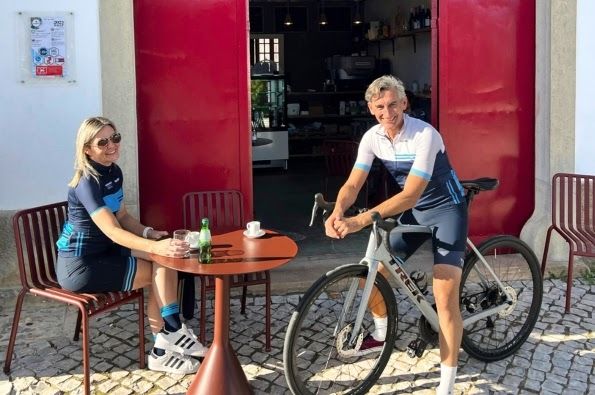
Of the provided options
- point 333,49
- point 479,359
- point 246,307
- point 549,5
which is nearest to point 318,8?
point 333,49

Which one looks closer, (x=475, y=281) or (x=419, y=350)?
(x=419, y=350)

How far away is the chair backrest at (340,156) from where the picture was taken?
752 centimetres

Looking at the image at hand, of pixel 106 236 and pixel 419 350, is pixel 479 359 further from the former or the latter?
pixel 106 236

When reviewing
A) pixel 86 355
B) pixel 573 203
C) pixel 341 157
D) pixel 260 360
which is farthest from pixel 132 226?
pixel 341 157

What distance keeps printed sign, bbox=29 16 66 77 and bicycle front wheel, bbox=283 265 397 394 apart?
2.55 m

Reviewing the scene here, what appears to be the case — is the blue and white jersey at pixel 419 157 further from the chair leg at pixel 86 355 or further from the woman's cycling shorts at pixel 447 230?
the chair leg at pixel 86 355

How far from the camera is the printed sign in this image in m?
4.85

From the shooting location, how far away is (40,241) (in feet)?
12.8

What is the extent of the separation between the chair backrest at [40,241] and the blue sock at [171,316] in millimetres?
613

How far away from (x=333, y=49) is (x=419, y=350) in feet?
36.7

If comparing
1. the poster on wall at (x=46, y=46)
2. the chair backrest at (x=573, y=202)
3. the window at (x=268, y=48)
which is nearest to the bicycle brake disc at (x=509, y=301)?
the chair backrest at (x=573, y=202)

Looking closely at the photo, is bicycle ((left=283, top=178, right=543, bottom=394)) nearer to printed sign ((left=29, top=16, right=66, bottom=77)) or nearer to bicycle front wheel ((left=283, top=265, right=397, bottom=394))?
bicycle front wheel ((left=283, top=265, right=397, bottom=394))

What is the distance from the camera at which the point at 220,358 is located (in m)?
3.40

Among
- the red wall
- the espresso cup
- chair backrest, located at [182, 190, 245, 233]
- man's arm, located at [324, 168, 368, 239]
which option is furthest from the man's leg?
the red wall
